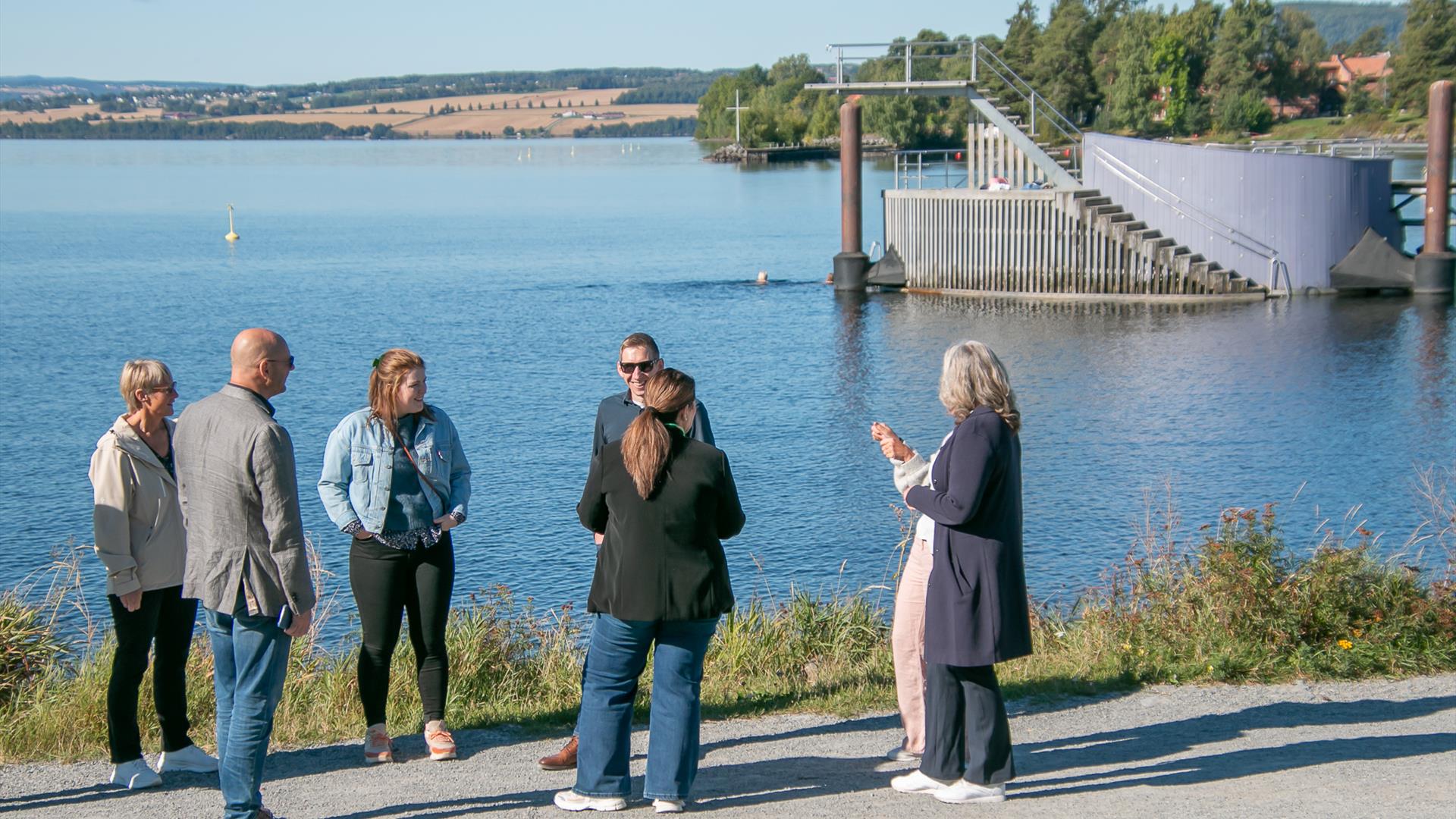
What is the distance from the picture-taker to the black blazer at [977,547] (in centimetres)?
517

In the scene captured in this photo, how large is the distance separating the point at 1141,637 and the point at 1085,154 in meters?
28.2

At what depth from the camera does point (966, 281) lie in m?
34.6

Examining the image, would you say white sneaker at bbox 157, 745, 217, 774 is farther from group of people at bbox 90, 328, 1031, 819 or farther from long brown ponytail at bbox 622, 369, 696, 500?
long brown ponytail at bbox 622, 369, 696, 500

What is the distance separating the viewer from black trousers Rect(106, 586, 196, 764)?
5.60m

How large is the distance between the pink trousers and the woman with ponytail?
82 cm

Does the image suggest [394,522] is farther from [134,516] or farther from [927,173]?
[927,173]

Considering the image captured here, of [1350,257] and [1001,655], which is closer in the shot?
[1001,655]

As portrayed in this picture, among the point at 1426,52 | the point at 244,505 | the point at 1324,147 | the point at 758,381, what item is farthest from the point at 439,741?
the point at 1426,52

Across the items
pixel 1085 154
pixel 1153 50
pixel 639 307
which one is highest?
pixel 1153 50

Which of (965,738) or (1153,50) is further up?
(1153,50)

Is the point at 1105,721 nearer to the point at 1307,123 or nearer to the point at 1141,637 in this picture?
the point at 1141,637

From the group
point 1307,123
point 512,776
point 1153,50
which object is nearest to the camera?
point 512,776

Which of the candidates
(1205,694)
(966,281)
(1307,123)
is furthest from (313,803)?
(1307,123)

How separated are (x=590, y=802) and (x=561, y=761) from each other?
572mm
